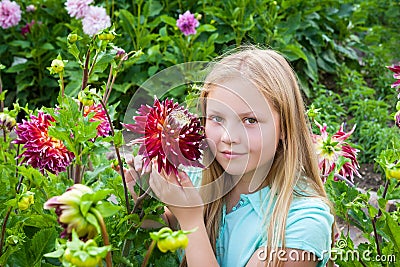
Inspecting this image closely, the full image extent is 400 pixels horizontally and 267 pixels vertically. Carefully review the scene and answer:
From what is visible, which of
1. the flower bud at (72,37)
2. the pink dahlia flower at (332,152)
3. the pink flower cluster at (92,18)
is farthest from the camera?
the pink flower cluster at (92,18)

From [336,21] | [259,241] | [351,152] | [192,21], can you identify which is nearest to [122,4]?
[192,21]

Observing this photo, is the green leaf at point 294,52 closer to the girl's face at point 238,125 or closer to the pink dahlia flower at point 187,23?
the pink dahlia flower at point 187,23

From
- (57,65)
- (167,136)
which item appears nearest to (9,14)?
(57,65)

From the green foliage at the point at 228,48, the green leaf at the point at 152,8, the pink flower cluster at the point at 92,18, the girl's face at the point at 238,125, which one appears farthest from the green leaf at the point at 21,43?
the girl's face at the point at 238,125

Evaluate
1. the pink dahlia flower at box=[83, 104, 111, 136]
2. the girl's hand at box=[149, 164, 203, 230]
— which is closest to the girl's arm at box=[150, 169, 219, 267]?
the girl's hand at box=[149, 164, 203, 230]

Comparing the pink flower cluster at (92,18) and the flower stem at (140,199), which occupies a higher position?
the pink flower cluster at (92,18)

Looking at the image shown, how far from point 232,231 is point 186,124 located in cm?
42

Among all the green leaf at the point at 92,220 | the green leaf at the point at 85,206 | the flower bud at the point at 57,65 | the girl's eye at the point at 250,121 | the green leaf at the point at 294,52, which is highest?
the green leaf at the point at 294,52

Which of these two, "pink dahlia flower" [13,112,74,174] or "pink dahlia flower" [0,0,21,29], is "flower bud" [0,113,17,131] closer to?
"pink dahlia flower" [13,112,74,174]

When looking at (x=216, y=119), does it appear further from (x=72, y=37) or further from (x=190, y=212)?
(x=72, y=37)

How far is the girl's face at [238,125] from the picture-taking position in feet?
4.08

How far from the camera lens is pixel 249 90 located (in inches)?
50.9

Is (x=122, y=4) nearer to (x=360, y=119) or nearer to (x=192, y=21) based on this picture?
(x=192, y=21)

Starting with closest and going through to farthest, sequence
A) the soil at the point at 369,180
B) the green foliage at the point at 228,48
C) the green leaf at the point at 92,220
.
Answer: the green leaf at the point at 92,220
the soil at the point at 369,180
the green foliage at the point at 228,48
